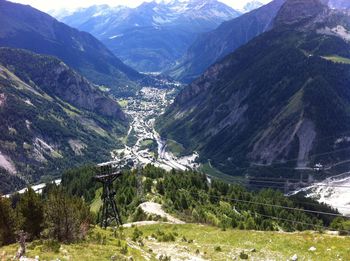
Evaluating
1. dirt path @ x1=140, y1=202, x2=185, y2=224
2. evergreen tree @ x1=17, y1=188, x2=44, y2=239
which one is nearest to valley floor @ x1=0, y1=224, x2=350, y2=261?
evergreen tree @ x1=17, y1=188, x2=44, y2=239

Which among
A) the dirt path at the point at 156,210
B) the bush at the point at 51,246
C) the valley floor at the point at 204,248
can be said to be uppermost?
the bush at the point at 51,246

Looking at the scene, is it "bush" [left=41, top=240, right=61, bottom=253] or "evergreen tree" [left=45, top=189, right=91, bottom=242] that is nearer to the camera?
"bush" [left=41, top=240, right=61, bottom=253]

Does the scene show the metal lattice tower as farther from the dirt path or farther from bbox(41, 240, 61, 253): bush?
bbox(41, 240, 61, 253): bush

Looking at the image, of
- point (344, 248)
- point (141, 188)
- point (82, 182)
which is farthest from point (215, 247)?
point (82, 182)

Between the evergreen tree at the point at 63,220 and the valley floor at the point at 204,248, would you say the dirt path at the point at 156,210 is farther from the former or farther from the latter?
the evergreen tree at the point at 63,220

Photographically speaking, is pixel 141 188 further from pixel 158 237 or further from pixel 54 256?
pixel 54 256

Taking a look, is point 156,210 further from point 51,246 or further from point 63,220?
point 51,246

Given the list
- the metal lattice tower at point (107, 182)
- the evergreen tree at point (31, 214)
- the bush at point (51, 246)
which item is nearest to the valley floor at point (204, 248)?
the bush at point (51, 246)

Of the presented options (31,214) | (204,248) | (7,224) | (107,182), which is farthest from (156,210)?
(7,224)

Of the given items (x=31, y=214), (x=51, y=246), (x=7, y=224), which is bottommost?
(x=51, y=246)

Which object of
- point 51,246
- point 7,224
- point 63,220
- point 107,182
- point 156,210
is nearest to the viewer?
point 51,246
